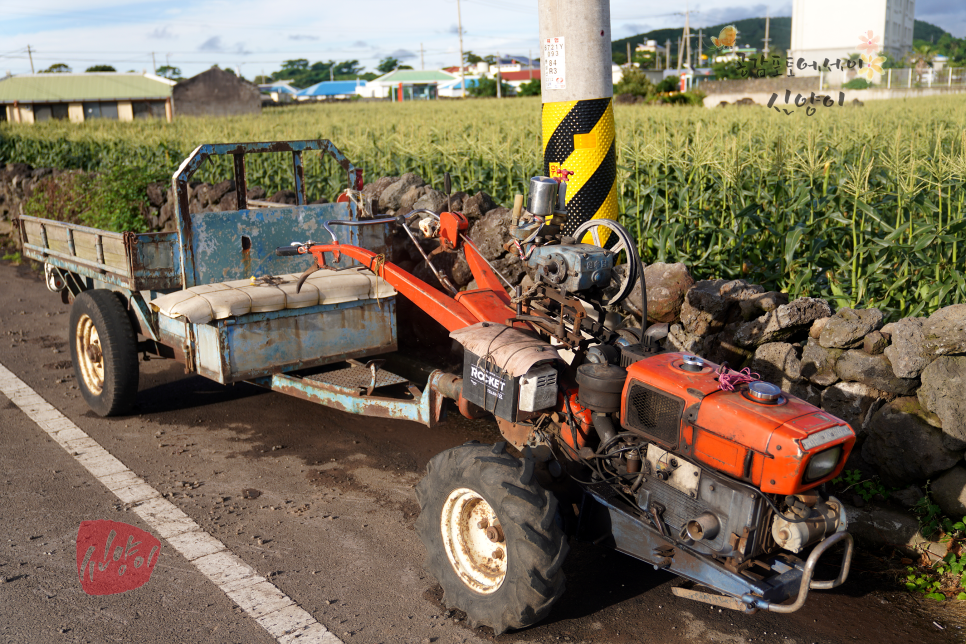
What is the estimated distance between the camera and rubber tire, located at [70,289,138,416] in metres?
5.71

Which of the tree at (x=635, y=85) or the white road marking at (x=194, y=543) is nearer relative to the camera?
the white road marking at (x=194, y=543)

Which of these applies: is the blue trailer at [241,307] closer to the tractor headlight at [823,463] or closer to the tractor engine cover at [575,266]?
the tractor engine cover at [575,266]

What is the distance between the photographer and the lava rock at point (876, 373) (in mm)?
4262

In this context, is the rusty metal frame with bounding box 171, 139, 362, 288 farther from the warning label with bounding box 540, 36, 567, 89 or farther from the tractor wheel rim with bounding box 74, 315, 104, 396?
the warning label with bounding box 540, 36, 567, 89

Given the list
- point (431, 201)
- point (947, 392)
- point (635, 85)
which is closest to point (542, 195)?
point (947, 392)

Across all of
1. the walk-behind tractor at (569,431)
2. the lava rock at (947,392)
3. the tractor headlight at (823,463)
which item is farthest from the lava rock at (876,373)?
the tractor headlight at (823,463)

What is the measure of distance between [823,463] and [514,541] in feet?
4.04

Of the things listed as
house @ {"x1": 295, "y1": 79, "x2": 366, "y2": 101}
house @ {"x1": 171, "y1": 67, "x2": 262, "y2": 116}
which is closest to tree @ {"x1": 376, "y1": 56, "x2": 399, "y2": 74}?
house @ {"x1": 295, "y1": 79, "x2": 366, "y2": 101}

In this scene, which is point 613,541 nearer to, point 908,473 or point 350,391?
point 908,473

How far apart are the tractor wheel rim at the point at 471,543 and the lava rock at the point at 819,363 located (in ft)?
7.53

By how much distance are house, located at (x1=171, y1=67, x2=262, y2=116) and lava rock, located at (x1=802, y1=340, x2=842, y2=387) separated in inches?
1656

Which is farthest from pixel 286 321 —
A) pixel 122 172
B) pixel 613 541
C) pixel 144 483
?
pixel 122 172

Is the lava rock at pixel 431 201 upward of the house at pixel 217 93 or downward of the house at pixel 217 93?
downward

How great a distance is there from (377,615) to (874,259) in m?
4.20
